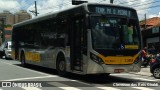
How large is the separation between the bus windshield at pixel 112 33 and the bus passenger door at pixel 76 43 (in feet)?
2.75

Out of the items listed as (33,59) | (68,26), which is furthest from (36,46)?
(68,26)

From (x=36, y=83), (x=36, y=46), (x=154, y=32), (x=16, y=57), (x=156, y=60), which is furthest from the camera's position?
(x=154, y=32)

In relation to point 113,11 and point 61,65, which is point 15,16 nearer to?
point 61,65

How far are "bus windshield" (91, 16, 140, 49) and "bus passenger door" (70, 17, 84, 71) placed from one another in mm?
837

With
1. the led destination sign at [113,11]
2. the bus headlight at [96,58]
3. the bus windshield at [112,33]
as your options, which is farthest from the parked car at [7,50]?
the bus headlight at [96,58]

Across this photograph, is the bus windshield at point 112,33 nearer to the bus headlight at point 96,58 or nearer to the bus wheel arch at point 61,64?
the bus headlight at point 96,58

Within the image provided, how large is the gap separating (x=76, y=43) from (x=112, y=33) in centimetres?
176

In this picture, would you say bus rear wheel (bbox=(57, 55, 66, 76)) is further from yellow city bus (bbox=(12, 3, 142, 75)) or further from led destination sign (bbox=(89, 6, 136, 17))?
led destination sign (bbox=(89, 6, 136, 17))

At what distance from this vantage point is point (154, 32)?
3688cm

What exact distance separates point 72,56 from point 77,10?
6.55 ft

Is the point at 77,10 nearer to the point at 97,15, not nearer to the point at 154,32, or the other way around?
the point at 97,15

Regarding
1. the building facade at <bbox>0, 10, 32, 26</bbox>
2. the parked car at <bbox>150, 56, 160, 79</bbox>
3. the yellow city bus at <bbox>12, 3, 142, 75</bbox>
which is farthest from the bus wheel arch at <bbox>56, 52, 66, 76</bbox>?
the building facade at <bbox>0, 10, 32, 26</bbox>

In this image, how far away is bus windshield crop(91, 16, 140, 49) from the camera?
50.4ft

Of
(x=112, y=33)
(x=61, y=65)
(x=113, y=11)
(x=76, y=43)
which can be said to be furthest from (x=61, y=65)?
(x=113, y=11)
